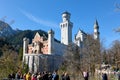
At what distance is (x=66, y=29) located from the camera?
393ft

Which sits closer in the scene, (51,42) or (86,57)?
(86,57)

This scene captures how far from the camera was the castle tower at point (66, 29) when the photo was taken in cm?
11856

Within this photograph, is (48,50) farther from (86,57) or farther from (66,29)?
(86,57)

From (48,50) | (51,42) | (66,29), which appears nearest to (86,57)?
(51,42)

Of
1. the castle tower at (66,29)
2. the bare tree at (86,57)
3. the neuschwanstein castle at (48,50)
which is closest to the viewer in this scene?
the bare tree at (86,57)

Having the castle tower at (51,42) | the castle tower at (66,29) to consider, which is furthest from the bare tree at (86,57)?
the castle tower at (66,29)

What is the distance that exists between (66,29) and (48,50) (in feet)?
62.5

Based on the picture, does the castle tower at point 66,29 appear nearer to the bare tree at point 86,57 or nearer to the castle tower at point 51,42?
the castle tower at point 51,42

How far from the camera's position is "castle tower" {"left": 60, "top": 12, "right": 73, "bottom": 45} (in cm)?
11856

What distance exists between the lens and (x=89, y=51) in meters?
58.2

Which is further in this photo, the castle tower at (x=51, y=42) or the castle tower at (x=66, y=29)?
the castle tower at (x=66, y=29)

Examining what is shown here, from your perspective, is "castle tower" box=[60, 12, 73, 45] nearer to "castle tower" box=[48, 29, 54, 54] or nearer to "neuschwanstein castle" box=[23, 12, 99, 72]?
"neuschwanstein castle" box=[23, 12, 99, 72]

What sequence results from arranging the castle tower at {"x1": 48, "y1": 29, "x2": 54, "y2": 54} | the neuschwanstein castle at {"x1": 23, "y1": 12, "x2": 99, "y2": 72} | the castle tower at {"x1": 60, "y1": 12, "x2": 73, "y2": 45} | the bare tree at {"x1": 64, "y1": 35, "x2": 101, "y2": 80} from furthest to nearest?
the castle tower at {"x1": 60, "y1": 12, "x2": 73, "y2": 45}
the castle tower at {"x1": 48, "y1": 29, "x2": 54, "y2": 54}
the neuschwanstein castle at {"x1": 23, "y1": 12, "x2": 99, "y2": 72}
the bare tree at {"x1": 64, "y1": 35, "x2": 101, "y2": 80}

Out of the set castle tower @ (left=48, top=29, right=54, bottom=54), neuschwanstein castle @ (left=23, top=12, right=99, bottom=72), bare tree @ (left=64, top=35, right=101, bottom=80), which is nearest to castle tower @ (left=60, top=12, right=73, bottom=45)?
neuschwanstein castle @ (left=23, top=12, right=99, bottom=72)
